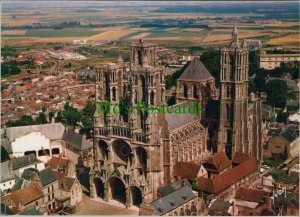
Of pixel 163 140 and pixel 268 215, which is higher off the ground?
pixel 163 140

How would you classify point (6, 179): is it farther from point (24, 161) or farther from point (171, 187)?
point (171, 187)

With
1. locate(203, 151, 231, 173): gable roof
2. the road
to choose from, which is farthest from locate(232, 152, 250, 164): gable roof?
the road

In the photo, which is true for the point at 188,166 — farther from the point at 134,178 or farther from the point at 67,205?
the point at 67,205

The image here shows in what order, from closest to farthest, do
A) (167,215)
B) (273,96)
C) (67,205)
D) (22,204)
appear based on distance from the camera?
(167,215) < (22,204) < (67,205) < (273,96)

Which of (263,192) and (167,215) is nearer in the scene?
(167,215)

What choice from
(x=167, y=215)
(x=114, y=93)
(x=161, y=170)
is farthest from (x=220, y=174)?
(x=114, y=93)

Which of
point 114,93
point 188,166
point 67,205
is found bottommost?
point 67,205

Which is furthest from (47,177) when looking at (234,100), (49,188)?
(234,100)

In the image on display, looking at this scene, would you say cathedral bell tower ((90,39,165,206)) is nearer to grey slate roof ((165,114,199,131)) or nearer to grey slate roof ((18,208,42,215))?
grey slate roof ((165,114,199,131))
